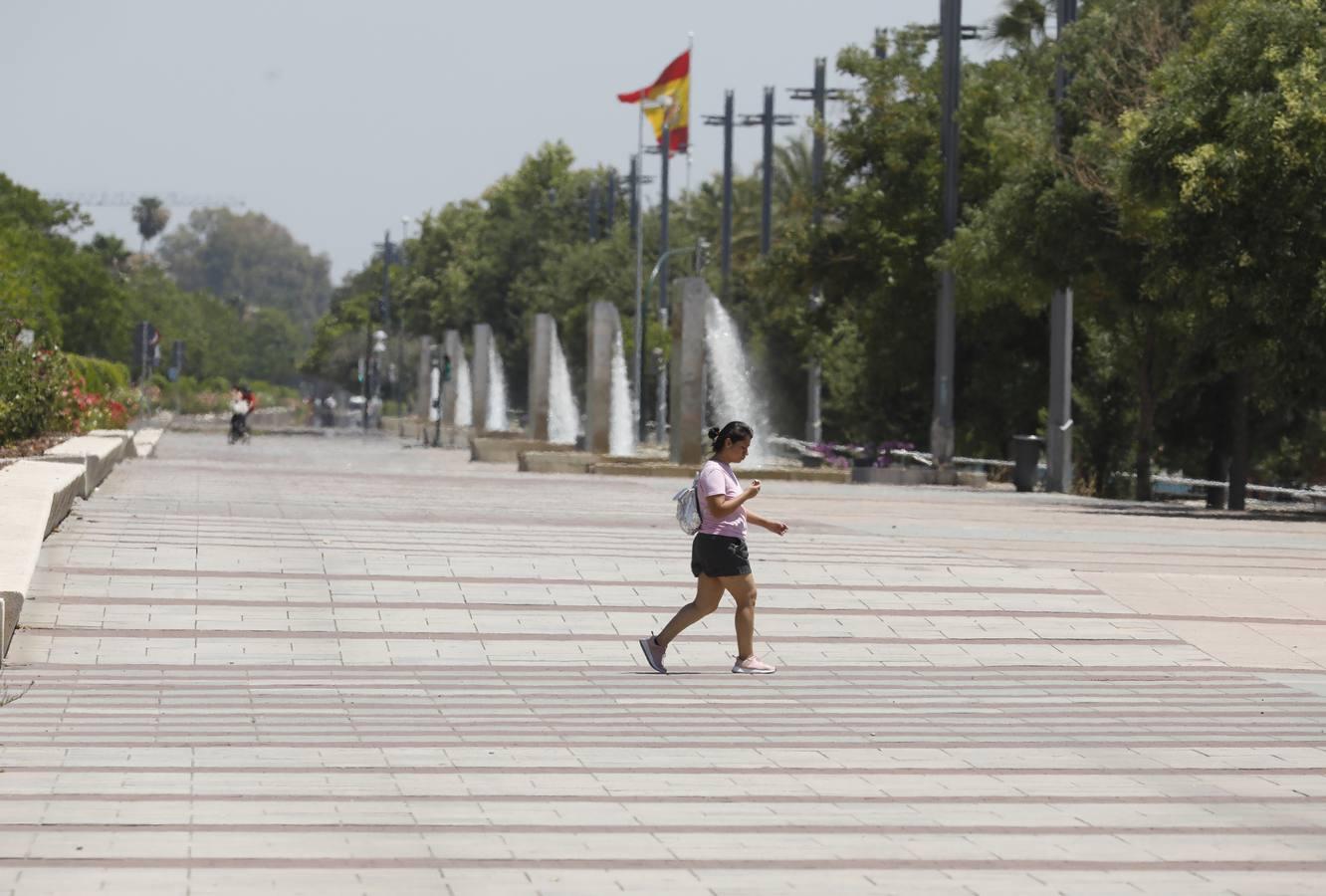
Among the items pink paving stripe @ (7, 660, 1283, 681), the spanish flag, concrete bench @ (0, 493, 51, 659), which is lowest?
pink paving stripe @ (7, 660, 1283, 681)

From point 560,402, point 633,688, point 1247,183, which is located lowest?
point 633,688

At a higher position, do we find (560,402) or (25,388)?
(25,388)

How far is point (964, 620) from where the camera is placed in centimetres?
1622

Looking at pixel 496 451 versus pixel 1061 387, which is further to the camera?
pixel 496 451

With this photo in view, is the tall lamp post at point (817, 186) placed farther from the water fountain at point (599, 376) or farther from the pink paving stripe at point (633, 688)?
the pink paving stripe at point (633, 688)

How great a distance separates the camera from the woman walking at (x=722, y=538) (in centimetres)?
1321

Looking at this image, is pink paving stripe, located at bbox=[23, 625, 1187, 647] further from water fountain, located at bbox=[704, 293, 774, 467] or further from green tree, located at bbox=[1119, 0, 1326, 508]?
water fountain, located at bbox=[704, 293, 774, 467]

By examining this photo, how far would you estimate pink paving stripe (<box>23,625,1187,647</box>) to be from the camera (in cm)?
1409

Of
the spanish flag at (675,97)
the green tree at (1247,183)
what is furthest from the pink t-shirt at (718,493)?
the spanish flag at (675,97)

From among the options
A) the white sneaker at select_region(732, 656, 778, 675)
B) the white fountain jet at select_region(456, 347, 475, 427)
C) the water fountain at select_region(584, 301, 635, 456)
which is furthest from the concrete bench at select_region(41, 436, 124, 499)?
the white fountain jet at select_region(456, 347, 475, 427)

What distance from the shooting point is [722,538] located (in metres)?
13.4
